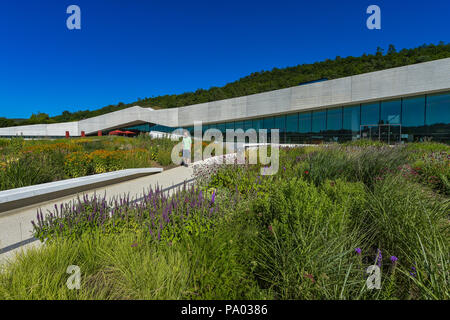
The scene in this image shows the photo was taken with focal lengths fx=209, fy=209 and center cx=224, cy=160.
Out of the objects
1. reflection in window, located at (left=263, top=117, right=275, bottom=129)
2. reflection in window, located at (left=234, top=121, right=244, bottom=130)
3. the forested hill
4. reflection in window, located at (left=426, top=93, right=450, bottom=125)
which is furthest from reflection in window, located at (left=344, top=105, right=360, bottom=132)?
reflection in window, located at (left=234, top=121, right=244, bottom=130)

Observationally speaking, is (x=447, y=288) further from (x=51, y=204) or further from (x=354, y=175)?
(x=51, y=204)

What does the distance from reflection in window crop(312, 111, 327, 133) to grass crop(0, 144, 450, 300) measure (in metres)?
22.1

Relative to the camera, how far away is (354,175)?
4.72 meters

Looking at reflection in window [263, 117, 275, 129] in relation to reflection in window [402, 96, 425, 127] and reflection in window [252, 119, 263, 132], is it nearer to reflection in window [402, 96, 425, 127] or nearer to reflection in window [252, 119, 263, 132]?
reflection in window [252, 119, 263, 132]

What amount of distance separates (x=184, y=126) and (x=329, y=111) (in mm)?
23580

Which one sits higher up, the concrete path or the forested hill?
the forested hill

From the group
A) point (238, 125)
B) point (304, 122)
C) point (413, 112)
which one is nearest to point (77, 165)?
point (304, 122)

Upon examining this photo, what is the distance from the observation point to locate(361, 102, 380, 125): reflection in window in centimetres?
2009

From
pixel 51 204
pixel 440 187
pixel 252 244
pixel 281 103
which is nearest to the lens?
pixel 252 244

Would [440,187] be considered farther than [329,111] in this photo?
No

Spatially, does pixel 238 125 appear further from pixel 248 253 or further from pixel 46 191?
pixel 248 253

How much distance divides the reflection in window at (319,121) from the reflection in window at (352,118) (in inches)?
81.7

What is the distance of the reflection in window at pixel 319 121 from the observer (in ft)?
76.3
